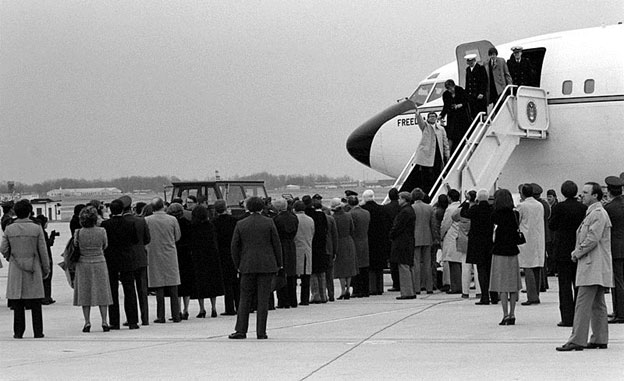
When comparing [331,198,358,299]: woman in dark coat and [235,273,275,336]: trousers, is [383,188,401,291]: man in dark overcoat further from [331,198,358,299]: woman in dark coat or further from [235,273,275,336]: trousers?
[235,273,275,336]: trousers

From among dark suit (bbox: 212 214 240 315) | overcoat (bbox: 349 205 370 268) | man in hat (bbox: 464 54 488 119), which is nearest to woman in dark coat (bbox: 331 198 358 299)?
overcoat (bbox: 349 205 370 268)

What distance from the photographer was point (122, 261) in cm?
1423

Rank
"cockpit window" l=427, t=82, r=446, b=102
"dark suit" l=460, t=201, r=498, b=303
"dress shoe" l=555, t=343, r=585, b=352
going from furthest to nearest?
"cockpit window" l=427, t=82, r=446, b=102, "dark suit" l=460, t=201, r=498, b=303, "dress shoe" l=555, t=343, r=585, b=352

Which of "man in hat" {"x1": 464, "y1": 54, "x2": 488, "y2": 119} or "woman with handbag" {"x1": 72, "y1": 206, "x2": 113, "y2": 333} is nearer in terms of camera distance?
"woman with handbag" {"x1": 72, "y1": 206, "x2": 113, "y2": 333}

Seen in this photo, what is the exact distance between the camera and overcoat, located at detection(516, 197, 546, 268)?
1562 cm

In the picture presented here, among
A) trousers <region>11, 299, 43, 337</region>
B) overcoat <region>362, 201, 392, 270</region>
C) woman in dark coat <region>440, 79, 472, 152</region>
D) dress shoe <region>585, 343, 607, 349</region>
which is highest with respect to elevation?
woman in dark coat <region>440, 79, 472, 152</region>

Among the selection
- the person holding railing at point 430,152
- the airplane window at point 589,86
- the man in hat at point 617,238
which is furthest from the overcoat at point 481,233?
the airplane window at point 589,86

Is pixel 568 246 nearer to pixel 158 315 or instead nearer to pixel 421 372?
pixel 421 372

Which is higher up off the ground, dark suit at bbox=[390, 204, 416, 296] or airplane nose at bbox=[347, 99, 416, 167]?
airplane nose at bbox=[347, 99, 416, 167]

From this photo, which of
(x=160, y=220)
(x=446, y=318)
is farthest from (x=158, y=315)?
(x=446, y=318)

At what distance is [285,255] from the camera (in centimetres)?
1642

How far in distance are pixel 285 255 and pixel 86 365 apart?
6.19 metres

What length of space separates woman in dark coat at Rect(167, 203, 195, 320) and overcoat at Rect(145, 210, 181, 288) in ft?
1.56

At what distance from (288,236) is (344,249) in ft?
5.68
